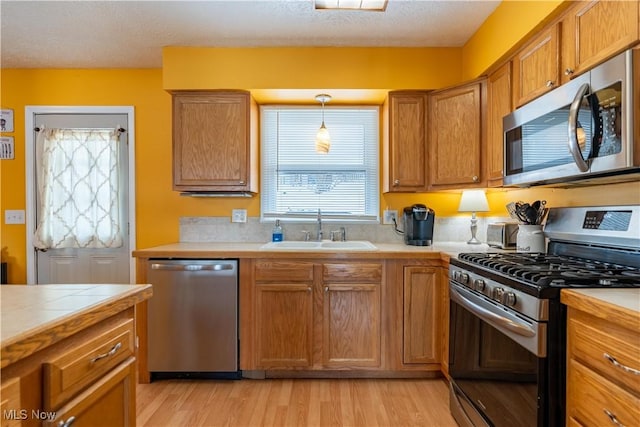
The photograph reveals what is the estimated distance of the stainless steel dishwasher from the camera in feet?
7.57

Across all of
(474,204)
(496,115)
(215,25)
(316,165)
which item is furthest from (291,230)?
(496,115)

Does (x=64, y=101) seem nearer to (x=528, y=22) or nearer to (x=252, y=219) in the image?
(x=252, y=219)

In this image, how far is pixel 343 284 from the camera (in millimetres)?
2344

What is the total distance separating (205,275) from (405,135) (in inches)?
68.7

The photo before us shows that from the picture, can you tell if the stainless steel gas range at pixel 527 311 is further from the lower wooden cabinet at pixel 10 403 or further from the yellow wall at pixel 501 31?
the lower wooden cabinet at pixel 10 403

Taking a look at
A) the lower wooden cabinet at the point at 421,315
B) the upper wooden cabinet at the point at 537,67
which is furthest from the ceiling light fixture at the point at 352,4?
the lower wooden cabinet at the point at 421,315

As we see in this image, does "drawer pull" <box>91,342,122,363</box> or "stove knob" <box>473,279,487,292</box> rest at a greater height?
"stove knob" <box>473,279,487,292</box>

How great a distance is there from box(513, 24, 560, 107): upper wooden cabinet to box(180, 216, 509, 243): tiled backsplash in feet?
3.86

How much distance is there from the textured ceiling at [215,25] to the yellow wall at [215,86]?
0.34 ft

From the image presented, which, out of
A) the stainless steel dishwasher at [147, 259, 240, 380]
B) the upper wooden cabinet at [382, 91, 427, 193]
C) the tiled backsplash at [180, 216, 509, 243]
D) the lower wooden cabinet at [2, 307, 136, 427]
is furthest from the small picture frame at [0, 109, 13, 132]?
the upper wooden cabinet at [382, 91, 427, 193]

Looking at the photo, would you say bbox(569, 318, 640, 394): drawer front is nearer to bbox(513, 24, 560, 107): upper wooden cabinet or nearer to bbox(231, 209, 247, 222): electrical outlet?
bbox(513, 24, 560, 107): upper wooden cabinet

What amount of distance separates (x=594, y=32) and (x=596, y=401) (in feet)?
4.61

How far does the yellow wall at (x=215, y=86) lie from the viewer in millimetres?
2307

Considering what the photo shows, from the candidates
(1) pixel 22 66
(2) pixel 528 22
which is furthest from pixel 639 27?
(1) pixel 22 66
